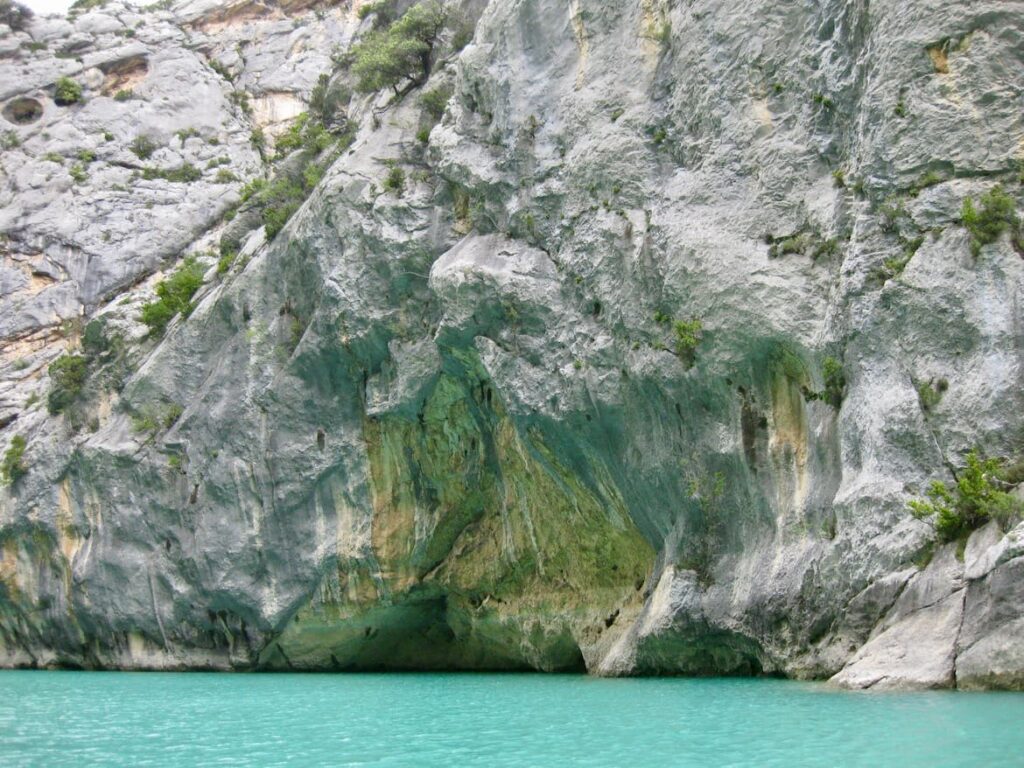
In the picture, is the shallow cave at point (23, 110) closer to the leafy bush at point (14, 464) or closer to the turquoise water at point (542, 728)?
the leafy bush at point (14, 464)

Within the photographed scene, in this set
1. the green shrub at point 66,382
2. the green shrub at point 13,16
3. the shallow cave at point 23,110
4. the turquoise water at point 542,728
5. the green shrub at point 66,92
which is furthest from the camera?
the green shrub at point 13,16

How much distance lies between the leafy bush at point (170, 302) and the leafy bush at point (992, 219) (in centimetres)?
2699

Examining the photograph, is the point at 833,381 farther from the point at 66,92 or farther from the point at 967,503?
the point at 66,92

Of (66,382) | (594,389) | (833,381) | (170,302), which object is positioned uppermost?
(170,302)

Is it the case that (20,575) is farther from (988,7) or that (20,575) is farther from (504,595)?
(988,7)

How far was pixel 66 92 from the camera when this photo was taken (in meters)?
49.7

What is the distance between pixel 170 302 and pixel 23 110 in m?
23.4

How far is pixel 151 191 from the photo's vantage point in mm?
45375

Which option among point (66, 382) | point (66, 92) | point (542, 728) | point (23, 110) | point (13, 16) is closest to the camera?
point (542, 728)

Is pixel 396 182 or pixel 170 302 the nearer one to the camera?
pixel 396 182

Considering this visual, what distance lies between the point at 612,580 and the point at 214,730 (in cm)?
1346

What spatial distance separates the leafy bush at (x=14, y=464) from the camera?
35.2 metres

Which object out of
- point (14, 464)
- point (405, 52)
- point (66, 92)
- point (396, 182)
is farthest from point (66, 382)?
point (66, 92)

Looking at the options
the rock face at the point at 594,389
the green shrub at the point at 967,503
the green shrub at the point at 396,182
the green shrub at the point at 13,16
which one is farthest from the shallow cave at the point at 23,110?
the green shrub at the point at 967,503
